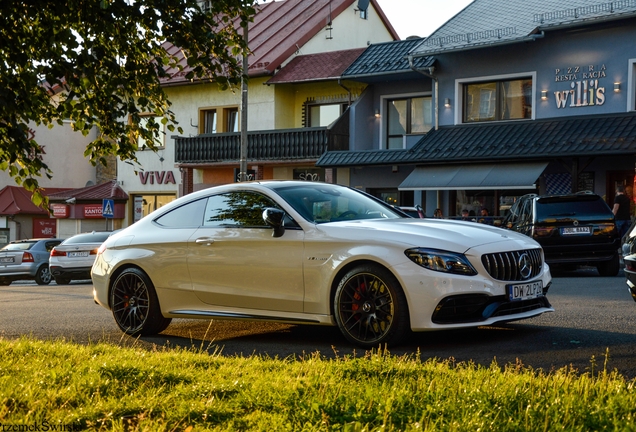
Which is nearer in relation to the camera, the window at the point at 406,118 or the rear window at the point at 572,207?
the rear window at the point at 572,207

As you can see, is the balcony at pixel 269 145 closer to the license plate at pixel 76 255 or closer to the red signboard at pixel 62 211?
the red signboard at pixel 62 211

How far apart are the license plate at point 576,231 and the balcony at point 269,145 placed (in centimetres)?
1713

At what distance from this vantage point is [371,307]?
25.3 feet

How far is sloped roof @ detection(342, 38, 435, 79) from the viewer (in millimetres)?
32375

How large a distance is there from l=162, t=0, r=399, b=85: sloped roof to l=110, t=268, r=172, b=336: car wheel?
28.0 m

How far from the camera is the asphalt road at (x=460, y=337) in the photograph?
7.17 metres

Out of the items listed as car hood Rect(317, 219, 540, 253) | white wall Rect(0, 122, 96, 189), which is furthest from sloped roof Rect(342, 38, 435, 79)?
white wall Rect(0, 122, 96, 189)

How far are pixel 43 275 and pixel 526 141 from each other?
15.2 meters

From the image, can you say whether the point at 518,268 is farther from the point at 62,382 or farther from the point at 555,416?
the point at 62,382

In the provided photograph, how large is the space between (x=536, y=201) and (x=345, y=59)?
19.1m

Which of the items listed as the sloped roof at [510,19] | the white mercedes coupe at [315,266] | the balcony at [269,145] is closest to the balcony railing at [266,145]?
the balcony at [269,145]

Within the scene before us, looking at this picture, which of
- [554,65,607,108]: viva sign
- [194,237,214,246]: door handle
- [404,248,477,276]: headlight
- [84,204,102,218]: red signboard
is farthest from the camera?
[84,204,102,218]: red signboard

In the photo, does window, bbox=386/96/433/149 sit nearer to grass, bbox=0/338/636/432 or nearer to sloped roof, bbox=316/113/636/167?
sloped roof, bbox=316/113/636/167

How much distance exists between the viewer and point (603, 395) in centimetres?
510
